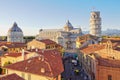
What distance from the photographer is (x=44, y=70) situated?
34.5 metres

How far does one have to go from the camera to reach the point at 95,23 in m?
132

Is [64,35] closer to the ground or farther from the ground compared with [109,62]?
farther from the ground

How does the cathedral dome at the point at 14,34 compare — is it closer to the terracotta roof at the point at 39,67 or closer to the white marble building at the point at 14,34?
the white marble building at the point at 14,34

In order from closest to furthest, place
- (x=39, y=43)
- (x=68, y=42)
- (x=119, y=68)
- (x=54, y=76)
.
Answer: (x=54, y=76), (x=119, y=68), (x=39, y=43), (x=68, y=42)

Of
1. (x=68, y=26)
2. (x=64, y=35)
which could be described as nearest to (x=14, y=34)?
(x=64, y=35)

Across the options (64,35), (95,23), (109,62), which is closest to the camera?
(109,62)

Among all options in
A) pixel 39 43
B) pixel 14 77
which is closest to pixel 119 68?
pixel 14 77

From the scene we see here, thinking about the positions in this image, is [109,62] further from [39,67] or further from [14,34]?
[14,34]

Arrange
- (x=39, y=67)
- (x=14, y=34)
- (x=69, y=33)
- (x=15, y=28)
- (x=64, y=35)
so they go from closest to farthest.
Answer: (x=39, y=67), (x=14, y=34), (x=15, y=28), (x=64, y=35), (x=69, y=33)

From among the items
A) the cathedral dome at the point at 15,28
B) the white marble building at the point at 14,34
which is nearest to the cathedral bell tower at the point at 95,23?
the white marble building at the point at 14,34

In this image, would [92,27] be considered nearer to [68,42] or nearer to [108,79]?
[68,42]

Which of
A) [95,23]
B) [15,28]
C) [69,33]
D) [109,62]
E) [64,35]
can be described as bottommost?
[109,62]

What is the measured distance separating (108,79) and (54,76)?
1306 centimetres

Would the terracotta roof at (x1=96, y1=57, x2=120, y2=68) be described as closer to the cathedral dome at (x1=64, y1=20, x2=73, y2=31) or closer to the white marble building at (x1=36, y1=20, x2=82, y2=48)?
the white marble building at (x1=36, y1=20, x2=82, y2=48)
